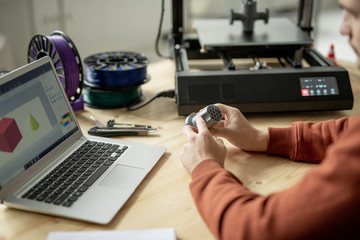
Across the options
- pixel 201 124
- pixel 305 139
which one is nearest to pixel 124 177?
pixel 201 124

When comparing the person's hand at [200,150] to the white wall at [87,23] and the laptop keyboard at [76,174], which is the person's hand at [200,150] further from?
the white wall at [87,23]

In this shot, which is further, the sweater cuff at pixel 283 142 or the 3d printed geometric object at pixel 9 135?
the sweater cuff at pixel 283 142

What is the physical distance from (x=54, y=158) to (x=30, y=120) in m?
0.11

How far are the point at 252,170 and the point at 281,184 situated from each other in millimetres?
84

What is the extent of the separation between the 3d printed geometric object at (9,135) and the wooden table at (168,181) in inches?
5.0

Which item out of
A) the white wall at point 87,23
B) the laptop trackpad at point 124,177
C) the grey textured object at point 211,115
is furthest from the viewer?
the white wall at point 87,23

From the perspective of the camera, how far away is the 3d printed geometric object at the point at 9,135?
0.81m

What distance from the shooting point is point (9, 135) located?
83 cm

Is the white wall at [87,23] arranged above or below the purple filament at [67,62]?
below

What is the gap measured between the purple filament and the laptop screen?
0.68 feet

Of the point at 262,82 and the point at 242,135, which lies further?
the point at 262,82

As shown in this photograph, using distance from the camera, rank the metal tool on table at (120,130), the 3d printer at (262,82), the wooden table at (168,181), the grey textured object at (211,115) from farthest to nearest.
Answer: the 3d printer at (262,82)
the metal tool on table at (120,130)
the grey textured object at (211,115)
the wooden table at (168,181)

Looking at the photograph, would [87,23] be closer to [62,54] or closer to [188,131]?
[62,54]

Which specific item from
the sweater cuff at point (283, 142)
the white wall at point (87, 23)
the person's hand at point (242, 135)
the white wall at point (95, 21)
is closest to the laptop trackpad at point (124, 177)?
the person's hand at point (242, 135)
